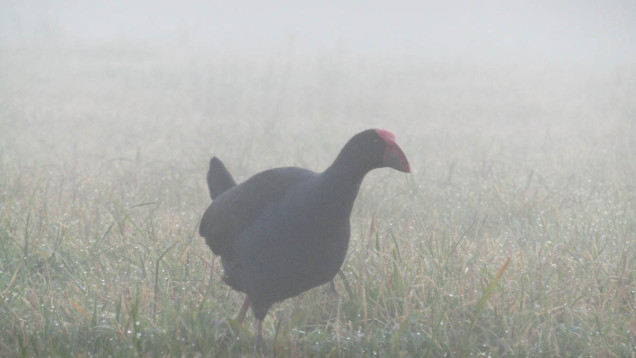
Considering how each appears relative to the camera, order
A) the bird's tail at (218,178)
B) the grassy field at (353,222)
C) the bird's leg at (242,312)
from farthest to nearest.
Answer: the bird's tail at (218,178), the bird's leg at (242,312), the grassy field at (353,222)

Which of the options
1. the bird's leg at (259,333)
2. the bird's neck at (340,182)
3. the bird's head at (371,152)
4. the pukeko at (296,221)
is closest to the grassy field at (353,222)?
the bird's leg at (259,333)

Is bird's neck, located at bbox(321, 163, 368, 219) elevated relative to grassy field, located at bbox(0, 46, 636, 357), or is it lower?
elevated

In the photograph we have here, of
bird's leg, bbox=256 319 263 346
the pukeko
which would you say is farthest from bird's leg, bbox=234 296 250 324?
bird's leg, bbox=256 319 263 346

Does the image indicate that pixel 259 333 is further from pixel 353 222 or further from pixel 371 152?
pixel 353 222

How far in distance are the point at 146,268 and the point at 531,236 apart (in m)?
2.22

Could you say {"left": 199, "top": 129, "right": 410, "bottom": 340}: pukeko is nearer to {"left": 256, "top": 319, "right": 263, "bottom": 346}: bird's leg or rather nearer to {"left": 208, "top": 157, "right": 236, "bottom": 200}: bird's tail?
{"left": 256, "top": 319, "right": 263, "bottom": 346}: bird's leg

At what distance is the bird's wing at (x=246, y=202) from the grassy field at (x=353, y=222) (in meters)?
0.22

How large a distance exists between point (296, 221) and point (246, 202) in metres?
0.30

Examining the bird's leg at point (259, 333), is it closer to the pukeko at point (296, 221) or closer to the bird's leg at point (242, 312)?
the pukeko at point (296, 221)

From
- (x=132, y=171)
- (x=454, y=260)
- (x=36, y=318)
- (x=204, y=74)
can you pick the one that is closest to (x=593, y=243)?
(x=454, y=260)

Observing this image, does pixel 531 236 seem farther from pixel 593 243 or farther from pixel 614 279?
pixel 614 279

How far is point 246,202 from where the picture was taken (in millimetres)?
2773

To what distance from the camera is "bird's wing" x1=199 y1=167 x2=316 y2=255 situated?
8.91 ft

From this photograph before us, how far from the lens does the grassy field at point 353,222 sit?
2.69 meters
